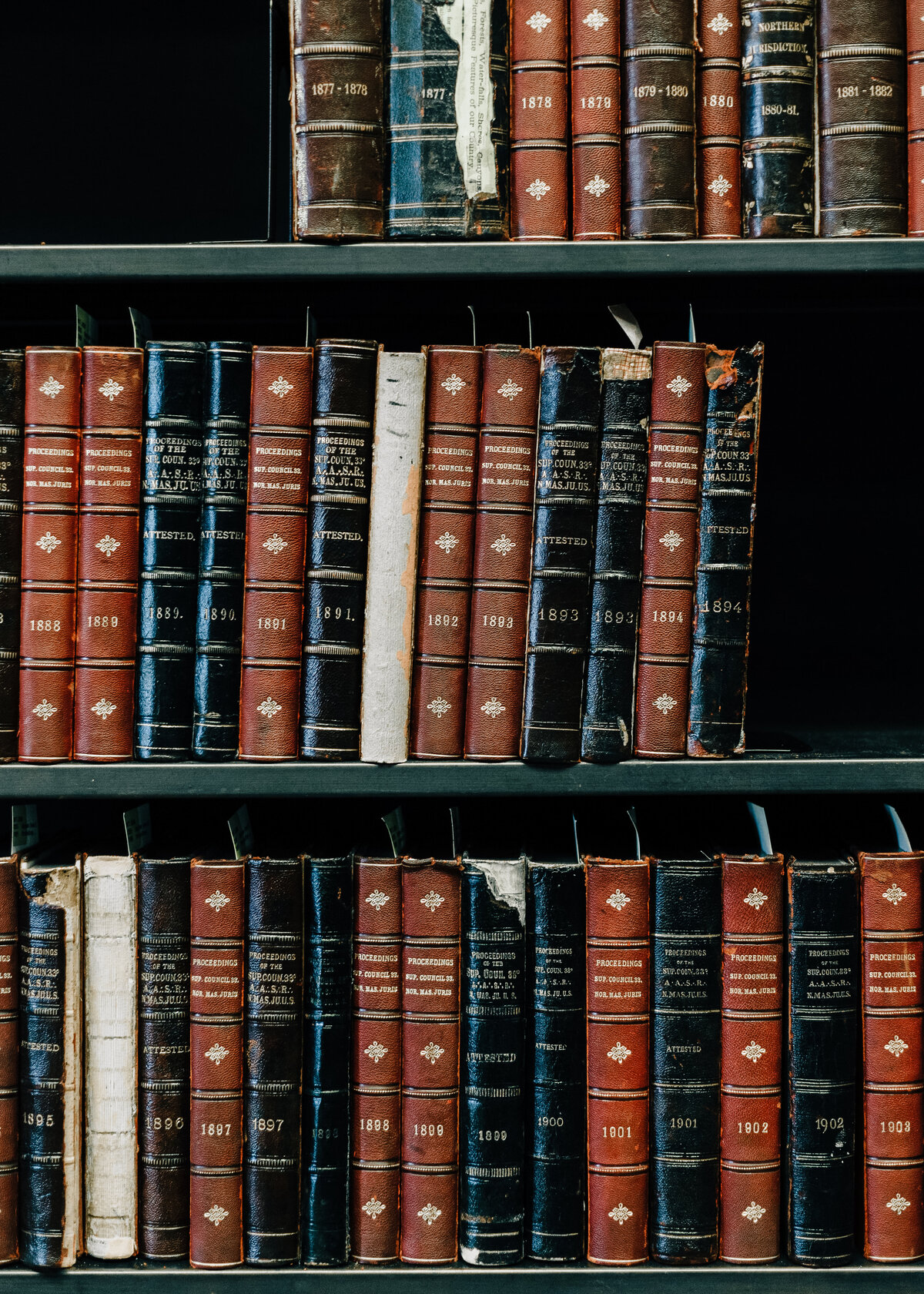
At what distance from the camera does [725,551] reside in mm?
817

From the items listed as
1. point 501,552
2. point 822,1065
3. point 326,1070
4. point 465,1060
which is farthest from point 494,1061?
point 501,552

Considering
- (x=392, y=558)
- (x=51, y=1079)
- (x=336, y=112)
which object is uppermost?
(x=336, y=112)

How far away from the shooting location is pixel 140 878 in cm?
83

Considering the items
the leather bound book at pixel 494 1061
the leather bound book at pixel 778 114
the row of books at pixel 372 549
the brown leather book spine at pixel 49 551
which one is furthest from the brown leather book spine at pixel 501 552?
the brown leather book spine at pixel 49 551

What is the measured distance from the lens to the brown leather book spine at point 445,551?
81cm

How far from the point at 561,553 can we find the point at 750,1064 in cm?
44

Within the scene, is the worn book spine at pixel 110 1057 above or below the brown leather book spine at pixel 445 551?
below

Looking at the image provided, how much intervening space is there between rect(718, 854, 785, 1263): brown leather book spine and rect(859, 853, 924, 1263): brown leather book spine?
0.23 feet

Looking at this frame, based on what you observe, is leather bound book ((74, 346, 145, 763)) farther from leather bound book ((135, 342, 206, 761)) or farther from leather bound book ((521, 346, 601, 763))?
leather bound book ((521, 346, 601, 763))

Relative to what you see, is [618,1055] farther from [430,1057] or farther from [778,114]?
[778,114]

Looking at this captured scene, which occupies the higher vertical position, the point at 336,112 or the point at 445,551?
the point at 336,112

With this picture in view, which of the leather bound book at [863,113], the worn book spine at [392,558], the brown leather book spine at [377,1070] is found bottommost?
the brown leather book spine at [377,1070]

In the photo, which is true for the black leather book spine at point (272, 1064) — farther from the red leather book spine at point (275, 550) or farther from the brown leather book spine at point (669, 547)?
the brown leather book spine at point (669, 547)

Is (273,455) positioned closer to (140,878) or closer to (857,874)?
(140,878)
